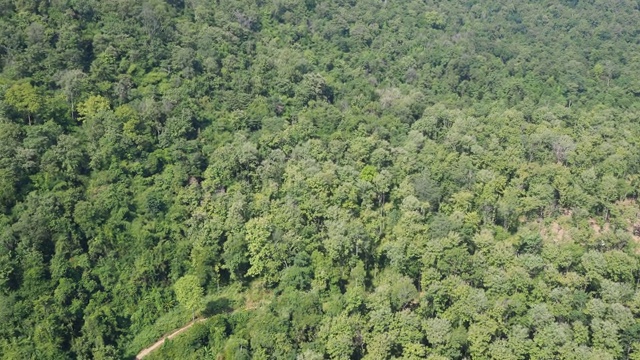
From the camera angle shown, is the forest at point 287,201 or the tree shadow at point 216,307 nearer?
the forest at point 287,201

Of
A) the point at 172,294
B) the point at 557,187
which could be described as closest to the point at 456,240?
the point at 557,187

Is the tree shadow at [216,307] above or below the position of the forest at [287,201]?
below

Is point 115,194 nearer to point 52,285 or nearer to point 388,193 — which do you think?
point 52,285

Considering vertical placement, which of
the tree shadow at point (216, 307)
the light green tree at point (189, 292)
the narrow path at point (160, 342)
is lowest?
the narrow path at point (160, 342)

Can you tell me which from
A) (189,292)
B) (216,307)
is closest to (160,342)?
(189,292)

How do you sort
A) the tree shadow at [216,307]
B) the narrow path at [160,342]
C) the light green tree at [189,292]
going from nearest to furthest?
1. the narrow path at [160,342]
2. the light green tree at [189,292]
3. the tree shadow at [216,307]

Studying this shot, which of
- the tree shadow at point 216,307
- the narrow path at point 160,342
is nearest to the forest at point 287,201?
the tree shadow at point 216,307

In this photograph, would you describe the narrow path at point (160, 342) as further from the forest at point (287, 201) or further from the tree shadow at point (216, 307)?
the tree shadow at point (216, 307)
